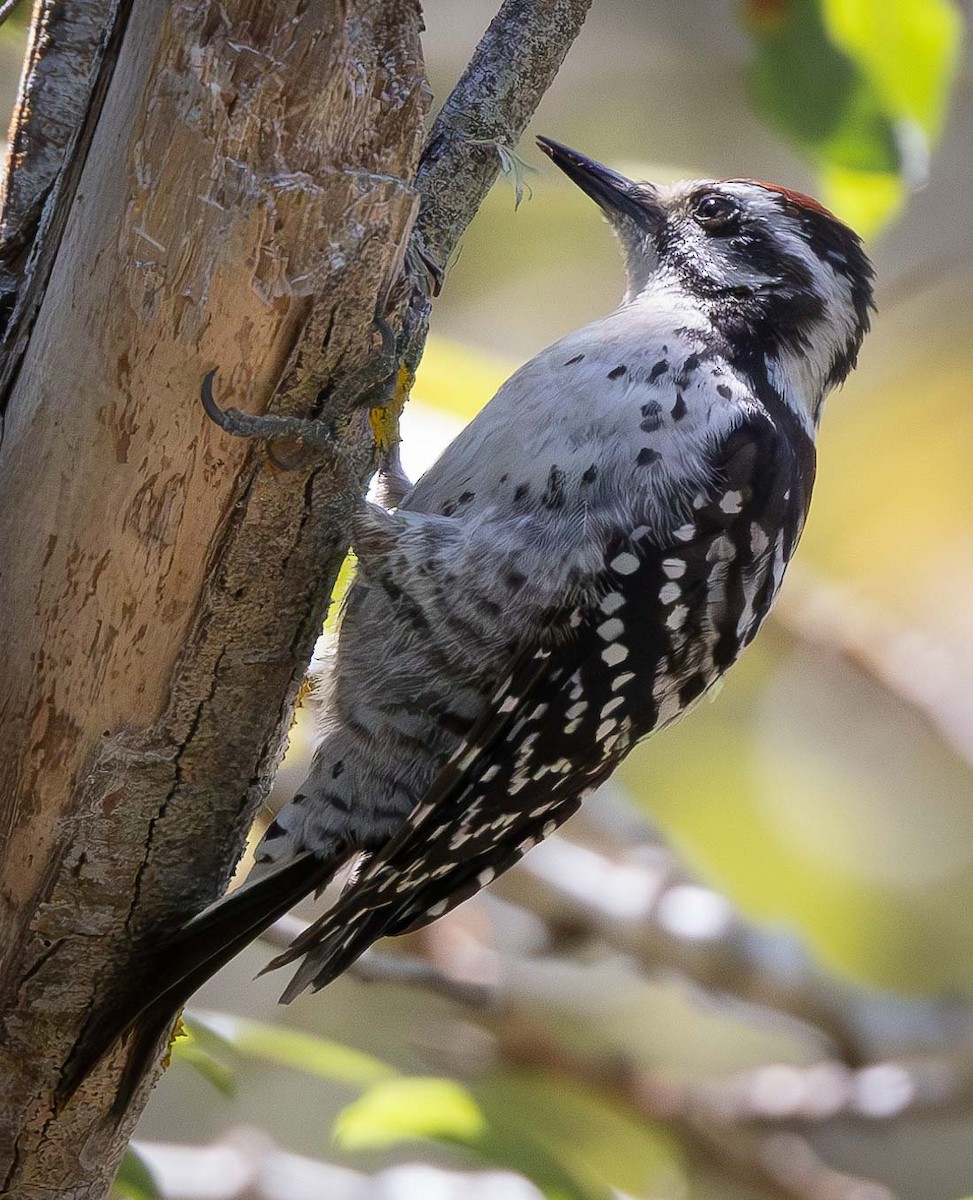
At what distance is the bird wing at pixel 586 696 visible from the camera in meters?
2.02

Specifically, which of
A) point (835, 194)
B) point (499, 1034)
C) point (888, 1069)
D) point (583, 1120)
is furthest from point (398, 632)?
point (583, 1120)

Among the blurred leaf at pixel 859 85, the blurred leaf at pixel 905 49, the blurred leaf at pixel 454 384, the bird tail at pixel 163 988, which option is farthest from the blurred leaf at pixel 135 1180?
the blurred leaf at pixel 905 49

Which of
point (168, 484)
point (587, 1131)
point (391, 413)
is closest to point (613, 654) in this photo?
point (391, 413)

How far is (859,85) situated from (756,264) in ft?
1.27

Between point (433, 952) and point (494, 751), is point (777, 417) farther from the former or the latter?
point (433, 952)

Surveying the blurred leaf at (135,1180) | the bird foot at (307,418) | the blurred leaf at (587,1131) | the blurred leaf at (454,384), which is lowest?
the blurred leaf at (587,1131)

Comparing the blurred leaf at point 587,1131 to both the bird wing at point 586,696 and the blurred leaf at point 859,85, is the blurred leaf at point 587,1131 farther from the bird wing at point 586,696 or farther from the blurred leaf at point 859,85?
the blurred leaf at point 859,85

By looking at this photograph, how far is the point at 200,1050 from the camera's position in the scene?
224 centimetres

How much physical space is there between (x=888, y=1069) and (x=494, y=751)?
2.06 m

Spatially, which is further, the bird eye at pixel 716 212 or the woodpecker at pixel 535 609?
the bird eye at pixel 716 212

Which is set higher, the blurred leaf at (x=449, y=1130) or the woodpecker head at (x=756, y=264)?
the woodpecker head at (x=756, y=264)

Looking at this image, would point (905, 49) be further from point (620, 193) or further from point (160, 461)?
point (160, 461)

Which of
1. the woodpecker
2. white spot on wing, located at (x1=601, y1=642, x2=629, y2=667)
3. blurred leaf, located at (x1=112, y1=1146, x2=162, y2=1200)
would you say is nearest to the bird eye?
the woodpecker

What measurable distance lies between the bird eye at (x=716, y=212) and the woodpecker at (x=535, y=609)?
316 millimetres
